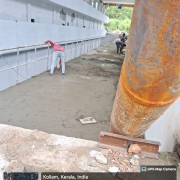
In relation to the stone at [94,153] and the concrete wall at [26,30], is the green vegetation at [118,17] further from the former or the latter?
the stone at [94,153]

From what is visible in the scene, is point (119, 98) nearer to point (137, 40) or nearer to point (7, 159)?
point (137, 40)

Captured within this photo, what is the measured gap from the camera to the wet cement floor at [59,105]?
13.0ft

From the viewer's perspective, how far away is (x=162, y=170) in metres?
2.14

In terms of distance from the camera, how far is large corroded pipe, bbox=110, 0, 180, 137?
1428mm

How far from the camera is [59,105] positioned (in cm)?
492

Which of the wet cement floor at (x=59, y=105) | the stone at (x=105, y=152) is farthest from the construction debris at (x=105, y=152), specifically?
the wet cement floor at (x=59, y=105)

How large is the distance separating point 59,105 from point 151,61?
367cm

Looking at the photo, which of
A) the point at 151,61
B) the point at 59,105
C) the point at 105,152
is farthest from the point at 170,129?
the point at 59,105

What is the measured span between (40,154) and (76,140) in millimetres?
527

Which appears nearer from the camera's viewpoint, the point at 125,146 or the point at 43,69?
the point at 125,146

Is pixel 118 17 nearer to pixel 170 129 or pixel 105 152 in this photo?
pixel 170 129

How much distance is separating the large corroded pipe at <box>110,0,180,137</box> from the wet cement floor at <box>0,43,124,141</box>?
2.09 metres

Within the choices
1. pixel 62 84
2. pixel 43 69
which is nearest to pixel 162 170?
pixel 62 84

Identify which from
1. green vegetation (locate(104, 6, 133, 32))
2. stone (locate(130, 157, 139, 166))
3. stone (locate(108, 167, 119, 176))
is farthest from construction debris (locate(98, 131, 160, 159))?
green vegetation (locate(104, 6, 133, 32))
